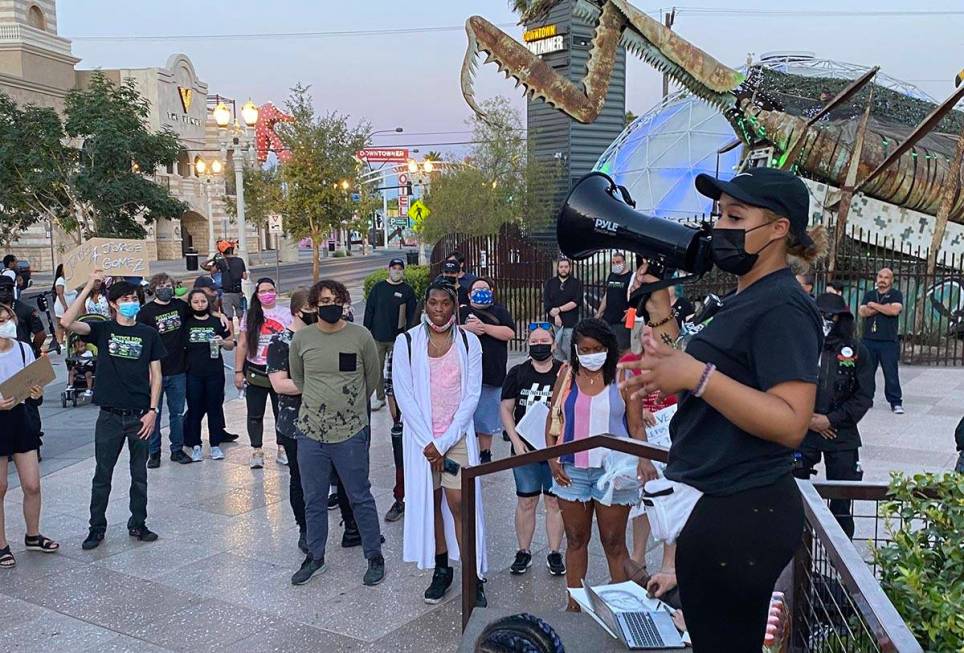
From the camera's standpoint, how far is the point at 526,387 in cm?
552

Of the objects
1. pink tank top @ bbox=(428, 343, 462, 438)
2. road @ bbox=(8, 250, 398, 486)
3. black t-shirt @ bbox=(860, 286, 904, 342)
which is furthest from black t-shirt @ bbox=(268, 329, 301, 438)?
black t-shirt @ bbox=(860, 286, 904, 342)

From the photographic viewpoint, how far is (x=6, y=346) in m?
5.91

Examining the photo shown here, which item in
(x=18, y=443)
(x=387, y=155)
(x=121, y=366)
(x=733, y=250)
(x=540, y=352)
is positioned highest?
(x=387, y=155)

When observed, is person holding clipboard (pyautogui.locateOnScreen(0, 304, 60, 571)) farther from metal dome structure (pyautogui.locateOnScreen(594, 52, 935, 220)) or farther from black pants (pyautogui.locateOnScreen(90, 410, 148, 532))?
metal dome structure (pyautogui.locateOnScreen(594, 52, 935, 220))

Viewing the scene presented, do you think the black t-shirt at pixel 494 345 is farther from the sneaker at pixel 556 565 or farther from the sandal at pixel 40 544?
the sandal at pixel 40 544

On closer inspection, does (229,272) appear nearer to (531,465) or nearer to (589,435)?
(531,465)

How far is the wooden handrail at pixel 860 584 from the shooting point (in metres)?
1.79

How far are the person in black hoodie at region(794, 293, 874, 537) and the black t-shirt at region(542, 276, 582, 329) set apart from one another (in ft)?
20.6

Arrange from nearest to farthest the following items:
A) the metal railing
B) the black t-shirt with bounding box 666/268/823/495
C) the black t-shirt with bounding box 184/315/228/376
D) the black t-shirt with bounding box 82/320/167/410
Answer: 1. the metal railing
2. the black t-shirt with bounding box 666/268/823/495
3. the black t-shirt with bounding box 82/320/167/410
4. the black t-shirt with bounding box 184/315/228/376

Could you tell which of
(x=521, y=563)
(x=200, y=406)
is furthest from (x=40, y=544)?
(x=521, y=563)

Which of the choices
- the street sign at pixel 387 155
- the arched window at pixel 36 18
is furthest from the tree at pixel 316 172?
the street sign at pixel 387 155

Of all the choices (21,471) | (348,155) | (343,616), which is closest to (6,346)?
(21,471)

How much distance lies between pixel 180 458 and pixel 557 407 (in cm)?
509

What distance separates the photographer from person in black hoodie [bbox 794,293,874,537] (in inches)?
204
